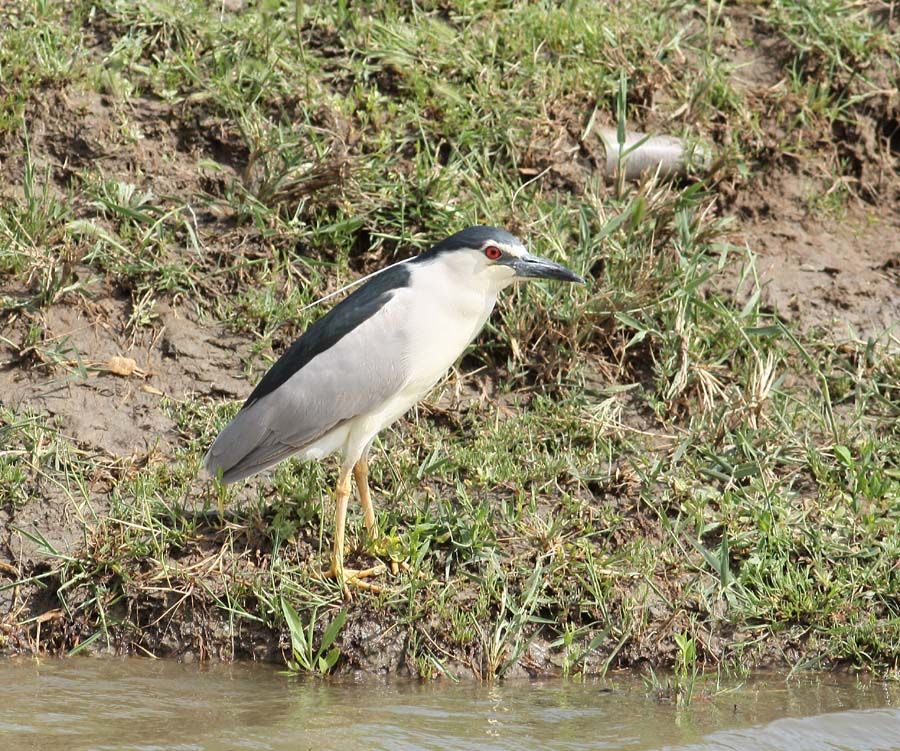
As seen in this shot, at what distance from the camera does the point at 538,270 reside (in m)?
5.38

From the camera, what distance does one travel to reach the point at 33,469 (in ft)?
17.9

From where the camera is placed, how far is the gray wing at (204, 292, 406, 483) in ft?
17.2

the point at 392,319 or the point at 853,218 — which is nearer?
the point at 392,319

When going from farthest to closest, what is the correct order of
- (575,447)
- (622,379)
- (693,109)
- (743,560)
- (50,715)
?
(693,109)
(622,379)
(575,447)
(743,560)
(50,715)

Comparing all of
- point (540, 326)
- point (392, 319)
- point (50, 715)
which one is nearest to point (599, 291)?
point (540, 326)

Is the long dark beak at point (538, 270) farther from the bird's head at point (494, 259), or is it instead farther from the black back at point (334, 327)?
the black back at point (334, 327)

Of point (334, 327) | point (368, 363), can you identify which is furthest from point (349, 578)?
point (334, 327)

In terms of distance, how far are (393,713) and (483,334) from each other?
228cm

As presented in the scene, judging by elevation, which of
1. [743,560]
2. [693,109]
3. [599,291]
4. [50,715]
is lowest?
[50,715]

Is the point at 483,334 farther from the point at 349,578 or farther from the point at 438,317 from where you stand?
the point at 349,578

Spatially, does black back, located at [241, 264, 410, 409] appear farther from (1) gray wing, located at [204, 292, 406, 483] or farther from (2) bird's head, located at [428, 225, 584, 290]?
(2) bird's head, located at [428, 225, 584, 290]

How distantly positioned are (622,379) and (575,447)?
544 millimetres

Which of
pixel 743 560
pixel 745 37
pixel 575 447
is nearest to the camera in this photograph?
pixel 743 560

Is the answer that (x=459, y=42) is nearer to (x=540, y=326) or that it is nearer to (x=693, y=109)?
(x=693, y=109)
